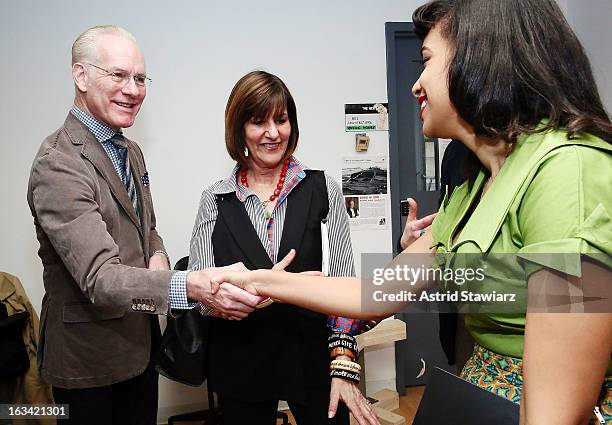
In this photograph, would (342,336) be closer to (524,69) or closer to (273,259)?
(273,259)

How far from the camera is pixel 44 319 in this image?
62.2 inches

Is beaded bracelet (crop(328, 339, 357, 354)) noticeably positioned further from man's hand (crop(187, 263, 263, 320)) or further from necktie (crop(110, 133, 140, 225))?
necktie (crop(110, 133, 140, 225))

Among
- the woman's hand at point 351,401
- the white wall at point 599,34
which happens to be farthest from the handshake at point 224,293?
the white wall at point 599,34

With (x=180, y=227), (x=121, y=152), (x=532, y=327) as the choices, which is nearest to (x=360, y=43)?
(x=180, y=227)

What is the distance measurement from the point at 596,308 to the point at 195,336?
1.20 m

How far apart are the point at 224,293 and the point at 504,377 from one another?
81 cm

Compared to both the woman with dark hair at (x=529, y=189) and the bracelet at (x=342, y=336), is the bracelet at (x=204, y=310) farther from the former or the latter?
the woman with dark hair at (x=529, y=189)

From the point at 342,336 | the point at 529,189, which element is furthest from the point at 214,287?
the point at 529,189

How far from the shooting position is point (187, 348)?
5.11ft

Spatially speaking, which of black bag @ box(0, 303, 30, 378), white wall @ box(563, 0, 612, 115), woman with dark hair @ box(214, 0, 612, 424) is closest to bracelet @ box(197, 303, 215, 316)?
woman with dark hair @ box(214, 0, 612, 424)

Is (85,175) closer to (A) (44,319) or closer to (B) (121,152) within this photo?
(B) (121,152)

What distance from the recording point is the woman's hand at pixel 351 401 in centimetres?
142

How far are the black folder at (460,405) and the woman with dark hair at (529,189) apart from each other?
5 centimetres

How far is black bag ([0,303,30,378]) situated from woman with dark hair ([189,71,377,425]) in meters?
1.37
